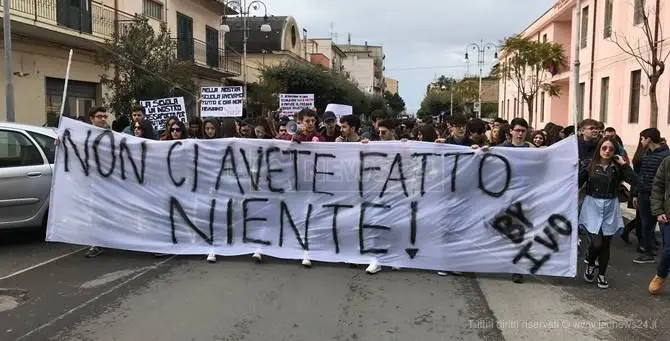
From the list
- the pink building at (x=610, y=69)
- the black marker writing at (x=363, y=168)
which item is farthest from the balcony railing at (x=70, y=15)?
the pink building at (x=610, y=69)

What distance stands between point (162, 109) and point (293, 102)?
6.99m

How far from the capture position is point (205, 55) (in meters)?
31.0

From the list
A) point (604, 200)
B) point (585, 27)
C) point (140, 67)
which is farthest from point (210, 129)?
point (585, 27)

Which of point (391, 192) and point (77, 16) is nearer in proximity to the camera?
point (391, 192)

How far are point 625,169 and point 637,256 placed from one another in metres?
2.13

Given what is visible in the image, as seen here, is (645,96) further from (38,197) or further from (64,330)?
→ (64,330)

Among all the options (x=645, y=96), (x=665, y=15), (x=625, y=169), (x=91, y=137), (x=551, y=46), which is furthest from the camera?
(x=551, y=46)

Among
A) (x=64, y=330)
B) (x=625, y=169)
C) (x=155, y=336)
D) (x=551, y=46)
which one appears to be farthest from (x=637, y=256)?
(x=551, y=46)

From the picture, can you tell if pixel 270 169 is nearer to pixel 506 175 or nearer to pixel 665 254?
pixel 506 175

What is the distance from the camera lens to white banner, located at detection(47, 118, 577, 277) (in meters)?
6.45

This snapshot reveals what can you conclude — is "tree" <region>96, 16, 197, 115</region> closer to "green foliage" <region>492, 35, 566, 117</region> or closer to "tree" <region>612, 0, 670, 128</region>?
"tree" <region>612, 0, 670, 128</region>

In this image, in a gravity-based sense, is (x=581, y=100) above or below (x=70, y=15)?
below

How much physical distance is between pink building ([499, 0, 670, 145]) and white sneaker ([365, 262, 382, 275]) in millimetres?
14145

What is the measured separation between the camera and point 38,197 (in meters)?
7.85
